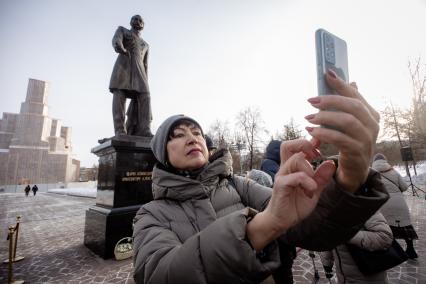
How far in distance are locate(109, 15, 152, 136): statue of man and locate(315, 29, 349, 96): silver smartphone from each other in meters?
6.13

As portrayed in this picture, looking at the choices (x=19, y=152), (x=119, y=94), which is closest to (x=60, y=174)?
(x=19, y=152)

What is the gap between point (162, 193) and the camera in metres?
1.61

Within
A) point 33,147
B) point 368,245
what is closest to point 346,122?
point 368,245

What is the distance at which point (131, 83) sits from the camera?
21.5ft

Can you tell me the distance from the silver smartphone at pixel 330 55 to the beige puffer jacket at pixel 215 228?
1.65 ft

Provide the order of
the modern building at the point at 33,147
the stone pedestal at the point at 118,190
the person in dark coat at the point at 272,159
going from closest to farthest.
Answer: the person in dark coat at the point at 272,159 → the stone pedestal at the point at 118,190 → the modern building at the point at 33,147

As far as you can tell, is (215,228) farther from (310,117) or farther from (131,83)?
(131,83)

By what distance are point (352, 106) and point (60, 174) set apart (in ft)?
307

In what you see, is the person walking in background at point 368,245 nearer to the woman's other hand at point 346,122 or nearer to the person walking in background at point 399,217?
the woman's other hand at point 346,122

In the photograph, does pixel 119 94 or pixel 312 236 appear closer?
pixel 312 236

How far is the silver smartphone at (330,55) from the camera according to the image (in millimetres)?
864

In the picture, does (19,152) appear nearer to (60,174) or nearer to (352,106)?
(60,174)

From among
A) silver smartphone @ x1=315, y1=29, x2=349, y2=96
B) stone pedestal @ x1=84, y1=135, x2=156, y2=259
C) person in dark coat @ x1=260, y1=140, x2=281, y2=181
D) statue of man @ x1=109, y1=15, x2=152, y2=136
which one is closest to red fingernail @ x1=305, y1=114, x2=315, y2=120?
silver smartphone @ x1=315, y1=29, x2=349, y2=96

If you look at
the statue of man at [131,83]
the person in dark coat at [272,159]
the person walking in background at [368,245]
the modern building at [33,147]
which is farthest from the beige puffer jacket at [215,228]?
the modern building at [33,147]
